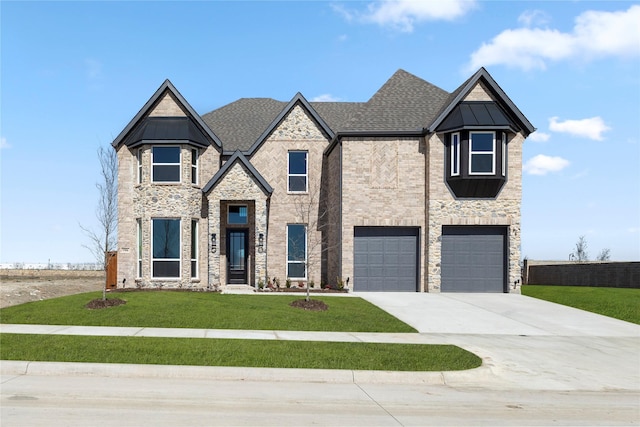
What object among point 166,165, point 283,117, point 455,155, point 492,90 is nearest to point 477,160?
point 455,155

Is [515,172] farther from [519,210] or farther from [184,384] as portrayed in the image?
[184,384]

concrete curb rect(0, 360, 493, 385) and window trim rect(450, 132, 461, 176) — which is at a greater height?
window trim rect(450, 132, 461, 176)

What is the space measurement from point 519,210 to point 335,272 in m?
9.37

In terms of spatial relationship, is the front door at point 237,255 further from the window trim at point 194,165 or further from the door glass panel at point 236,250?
the window trim at point 194,165

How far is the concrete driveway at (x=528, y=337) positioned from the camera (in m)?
8.98

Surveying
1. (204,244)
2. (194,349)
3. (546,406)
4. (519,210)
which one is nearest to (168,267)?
(204,244)

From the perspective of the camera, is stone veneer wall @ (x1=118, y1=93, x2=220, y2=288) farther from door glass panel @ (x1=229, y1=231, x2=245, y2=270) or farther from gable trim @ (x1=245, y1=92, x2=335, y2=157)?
gable trim @ (x1=245, y1=92, x2=335, y2=157)

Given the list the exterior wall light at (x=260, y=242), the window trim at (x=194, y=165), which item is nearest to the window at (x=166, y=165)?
the window trim at (x=194, y=165)

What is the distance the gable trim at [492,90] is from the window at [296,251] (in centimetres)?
843

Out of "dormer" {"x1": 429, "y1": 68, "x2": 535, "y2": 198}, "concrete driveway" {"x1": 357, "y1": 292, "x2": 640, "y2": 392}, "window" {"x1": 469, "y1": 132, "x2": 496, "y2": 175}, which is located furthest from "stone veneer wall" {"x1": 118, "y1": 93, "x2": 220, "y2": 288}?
"window" {"x1": 469, "y1": 132, "x2": 496, "y2": 175}

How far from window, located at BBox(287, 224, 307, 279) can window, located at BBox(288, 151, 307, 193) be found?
1988mm

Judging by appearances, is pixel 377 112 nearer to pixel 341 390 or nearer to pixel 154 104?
pixel 154 104

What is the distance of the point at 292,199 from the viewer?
2433 cm

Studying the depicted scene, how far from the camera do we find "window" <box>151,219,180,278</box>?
72.9 feet
